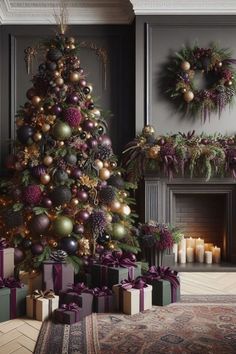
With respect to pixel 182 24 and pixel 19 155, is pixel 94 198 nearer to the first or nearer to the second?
pixel 19 155

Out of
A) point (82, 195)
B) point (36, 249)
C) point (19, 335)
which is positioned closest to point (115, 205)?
point (82, 195)

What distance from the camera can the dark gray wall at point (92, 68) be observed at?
192 inches

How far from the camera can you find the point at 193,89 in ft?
15.0

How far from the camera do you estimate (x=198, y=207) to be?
477 cm

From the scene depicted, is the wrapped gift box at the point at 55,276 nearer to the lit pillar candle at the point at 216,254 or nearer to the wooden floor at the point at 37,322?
the wooden floor at the point at 37,322

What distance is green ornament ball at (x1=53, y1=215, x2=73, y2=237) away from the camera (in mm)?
3570

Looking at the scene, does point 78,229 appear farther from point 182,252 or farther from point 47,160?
point 182,252

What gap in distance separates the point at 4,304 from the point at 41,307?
260 millimetres

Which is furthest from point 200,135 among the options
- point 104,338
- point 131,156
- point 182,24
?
point 104,338

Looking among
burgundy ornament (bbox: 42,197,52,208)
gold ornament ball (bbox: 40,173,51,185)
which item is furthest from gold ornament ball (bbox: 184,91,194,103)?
burgundy ornament (bbox: 42,197,52,208)

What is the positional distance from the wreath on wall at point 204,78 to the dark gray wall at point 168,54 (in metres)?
0.10

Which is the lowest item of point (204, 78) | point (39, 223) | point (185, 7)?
point (39, 223)

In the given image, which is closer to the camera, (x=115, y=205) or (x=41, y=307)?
(x=41, y=307)

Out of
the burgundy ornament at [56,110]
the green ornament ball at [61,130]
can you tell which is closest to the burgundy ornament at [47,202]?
the green ornament ball at [61,130]
